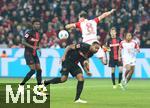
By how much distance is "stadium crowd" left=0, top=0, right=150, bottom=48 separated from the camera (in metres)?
29.3

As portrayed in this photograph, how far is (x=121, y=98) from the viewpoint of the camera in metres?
17.0

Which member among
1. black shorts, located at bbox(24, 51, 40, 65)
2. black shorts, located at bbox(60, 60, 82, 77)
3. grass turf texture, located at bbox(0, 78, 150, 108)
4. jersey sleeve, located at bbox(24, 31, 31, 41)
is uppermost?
jersey sleeve, located at bbox(24, 31, 31, 41)

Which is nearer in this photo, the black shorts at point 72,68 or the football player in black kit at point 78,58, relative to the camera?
the football player in black kit at point 78,58

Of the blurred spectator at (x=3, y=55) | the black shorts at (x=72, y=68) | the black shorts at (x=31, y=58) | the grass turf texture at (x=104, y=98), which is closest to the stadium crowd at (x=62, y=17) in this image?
the blurred spectator at (x=3, y=55)

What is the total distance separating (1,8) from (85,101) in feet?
58.4

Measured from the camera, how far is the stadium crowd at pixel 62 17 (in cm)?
2934

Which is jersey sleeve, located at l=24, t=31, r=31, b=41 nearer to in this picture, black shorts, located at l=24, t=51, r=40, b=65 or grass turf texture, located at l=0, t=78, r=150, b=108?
black shorts, located at l=24, t=51, r=40, b=65

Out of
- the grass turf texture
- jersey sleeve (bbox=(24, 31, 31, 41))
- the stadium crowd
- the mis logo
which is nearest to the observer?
the mis logo

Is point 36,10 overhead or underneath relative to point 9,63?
overhead

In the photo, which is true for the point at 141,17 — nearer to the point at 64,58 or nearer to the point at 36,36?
the point at 36,36

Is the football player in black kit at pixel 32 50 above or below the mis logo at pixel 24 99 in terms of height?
above

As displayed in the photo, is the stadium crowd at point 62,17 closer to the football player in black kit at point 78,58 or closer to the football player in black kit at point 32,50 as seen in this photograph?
the football player in black kit at point 32,50

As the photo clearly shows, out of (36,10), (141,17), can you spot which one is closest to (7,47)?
(36,10)

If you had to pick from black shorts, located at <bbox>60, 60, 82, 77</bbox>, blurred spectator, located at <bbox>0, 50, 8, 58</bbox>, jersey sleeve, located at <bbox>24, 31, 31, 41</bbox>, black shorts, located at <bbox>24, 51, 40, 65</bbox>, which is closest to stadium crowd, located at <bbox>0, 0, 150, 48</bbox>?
blurred spectator, located at <bbox>0, 50, 8, 58</bbox>
